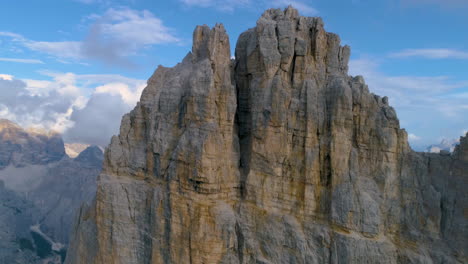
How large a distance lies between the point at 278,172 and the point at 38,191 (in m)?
150

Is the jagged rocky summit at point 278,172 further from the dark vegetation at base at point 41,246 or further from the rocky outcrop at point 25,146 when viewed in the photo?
the rocky outcrop at point 25,146

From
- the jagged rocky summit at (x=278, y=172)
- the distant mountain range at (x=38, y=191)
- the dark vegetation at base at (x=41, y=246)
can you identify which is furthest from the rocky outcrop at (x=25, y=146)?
the jagged rocky summit at (x=278, y=172)

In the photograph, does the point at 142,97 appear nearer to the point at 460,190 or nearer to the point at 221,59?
the point at 221,59

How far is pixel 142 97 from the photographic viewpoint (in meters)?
27.8

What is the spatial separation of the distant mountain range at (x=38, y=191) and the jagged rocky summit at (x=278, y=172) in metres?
64.6

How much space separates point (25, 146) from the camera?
165 m

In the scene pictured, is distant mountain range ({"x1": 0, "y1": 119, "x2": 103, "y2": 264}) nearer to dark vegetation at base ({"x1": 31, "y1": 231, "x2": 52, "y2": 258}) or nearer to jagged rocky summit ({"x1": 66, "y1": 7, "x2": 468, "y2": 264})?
dark vegetation at base ({"x1": 31, "y1": 231, "x2": 52, "y2": 258})

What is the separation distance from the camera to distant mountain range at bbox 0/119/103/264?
10150cm

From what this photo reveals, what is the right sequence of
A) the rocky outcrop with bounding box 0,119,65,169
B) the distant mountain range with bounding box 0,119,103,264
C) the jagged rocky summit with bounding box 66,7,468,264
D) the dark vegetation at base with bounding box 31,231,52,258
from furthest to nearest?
1. the rocky outcrop with bounding box 0,119,65,169
2. the distant mountain range with bounding box 0,119,103,264
3. the dark vegetation at base with bounding box 31,231,52,258
4. the jagged rocky summit with bounding box 66,7,468,264

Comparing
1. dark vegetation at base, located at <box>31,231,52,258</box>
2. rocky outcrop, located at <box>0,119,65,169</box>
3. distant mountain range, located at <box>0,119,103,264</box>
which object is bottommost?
dark vegetation at base, located at <box>31,231,52,258</box>

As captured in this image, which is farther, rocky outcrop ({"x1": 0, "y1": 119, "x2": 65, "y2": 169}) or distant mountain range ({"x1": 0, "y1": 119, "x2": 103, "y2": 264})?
rocky outcrop ({"x1": 0, "y1": 119, "x2": 65, "y2": 169})


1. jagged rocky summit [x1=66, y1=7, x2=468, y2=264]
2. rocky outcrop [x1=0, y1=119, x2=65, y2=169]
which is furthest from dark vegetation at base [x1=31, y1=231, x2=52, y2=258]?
jagged rocky summit [x1=66, y1=7, x2=468, y2=264]

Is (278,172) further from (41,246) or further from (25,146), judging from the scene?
(25,146)

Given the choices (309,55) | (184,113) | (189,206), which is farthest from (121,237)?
(309,55)
